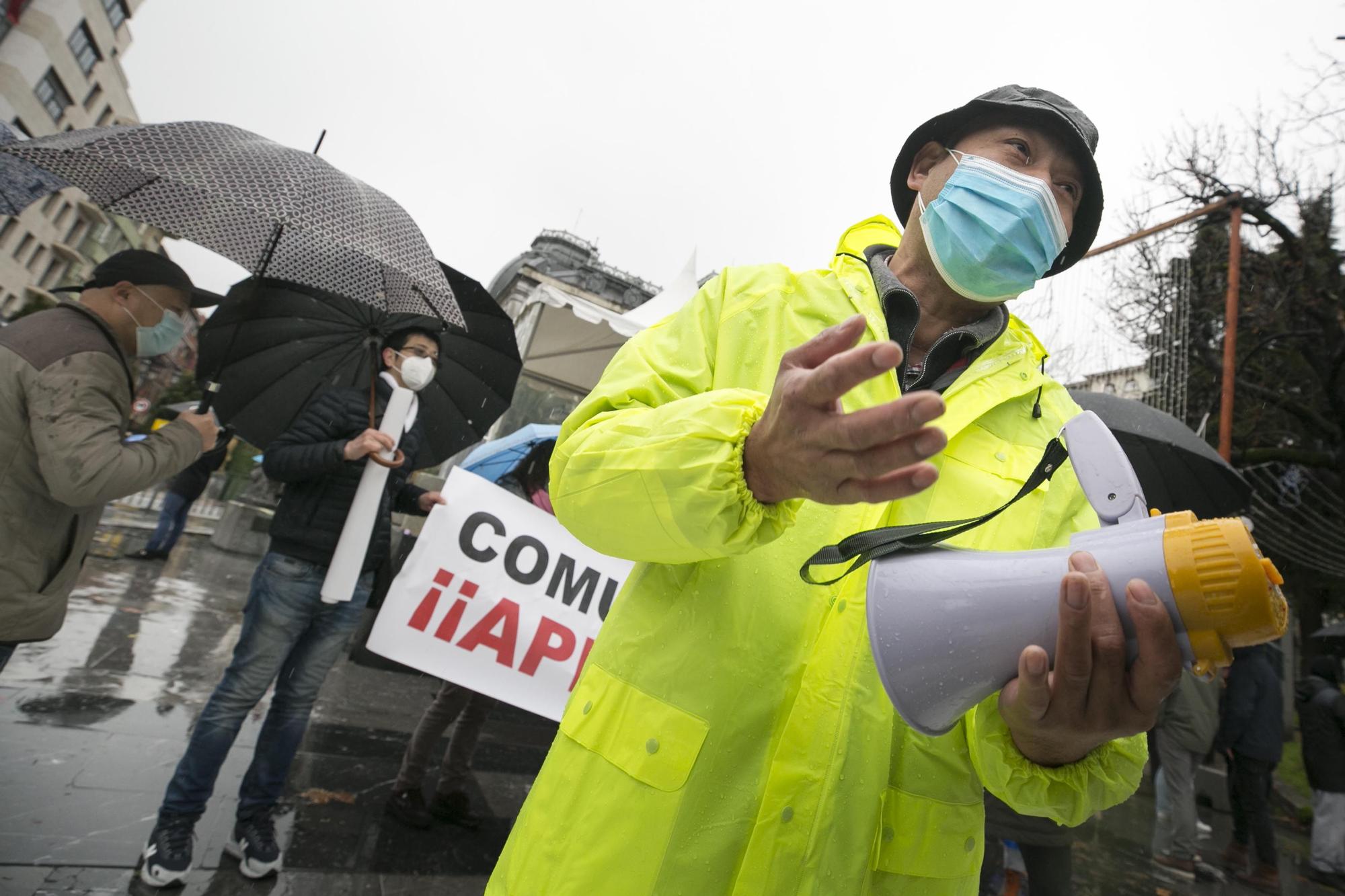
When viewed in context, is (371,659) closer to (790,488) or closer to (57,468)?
(57,468)

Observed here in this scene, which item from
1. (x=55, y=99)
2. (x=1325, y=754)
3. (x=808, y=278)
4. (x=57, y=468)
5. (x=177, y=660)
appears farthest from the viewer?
(x=55, y=99)

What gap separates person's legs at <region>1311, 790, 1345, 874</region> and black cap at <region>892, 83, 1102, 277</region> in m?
6.30

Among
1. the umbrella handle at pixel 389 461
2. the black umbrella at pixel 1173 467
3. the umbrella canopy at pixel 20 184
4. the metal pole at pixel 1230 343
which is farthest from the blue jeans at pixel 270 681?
the metal pole at pixel 1230 343

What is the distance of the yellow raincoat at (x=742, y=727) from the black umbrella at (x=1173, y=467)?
3.68 metres

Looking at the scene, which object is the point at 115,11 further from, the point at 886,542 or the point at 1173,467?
the point at 886,542

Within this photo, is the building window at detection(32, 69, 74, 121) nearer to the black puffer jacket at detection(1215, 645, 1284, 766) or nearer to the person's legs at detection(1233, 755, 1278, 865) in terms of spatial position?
the black puffer jacket at detection(1215, 645, 1284, 766)

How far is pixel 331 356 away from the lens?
3451 mm

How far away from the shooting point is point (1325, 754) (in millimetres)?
5539

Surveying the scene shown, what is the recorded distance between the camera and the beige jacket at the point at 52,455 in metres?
2.13

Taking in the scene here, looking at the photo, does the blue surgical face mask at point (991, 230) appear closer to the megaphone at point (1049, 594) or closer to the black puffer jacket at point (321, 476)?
the megaphone at point (1049, 594)

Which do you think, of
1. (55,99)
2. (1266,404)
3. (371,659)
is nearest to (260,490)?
(371,659)

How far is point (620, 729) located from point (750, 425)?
55 cm

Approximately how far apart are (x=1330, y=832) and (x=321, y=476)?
25.4 feet

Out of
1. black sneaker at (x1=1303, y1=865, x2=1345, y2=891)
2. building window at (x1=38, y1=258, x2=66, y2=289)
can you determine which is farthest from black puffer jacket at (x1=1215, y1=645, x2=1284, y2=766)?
building window at (x1=38, y1=258, x2=66, y2=289)
